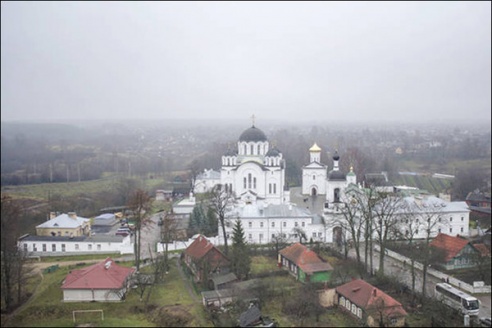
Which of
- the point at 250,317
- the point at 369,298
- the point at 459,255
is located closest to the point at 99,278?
the point at 250,317

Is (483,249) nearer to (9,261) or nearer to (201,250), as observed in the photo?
(201,250)

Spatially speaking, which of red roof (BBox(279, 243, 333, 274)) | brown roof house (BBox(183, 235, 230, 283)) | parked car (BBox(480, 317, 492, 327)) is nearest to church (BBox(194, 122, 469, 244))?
red roof (BBox(279, 243, 333, 274))

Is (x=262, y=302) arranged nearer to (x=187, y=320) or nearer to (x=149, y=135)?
(x=187, y=320)

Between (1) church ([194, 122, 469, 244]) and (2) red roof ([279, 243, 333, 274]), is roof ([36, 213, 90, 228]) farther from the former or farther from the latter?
(2) red roof ([279, 243, 333, 274])

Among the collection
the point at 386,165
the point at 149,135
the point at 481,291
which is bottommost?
the point at 481,291

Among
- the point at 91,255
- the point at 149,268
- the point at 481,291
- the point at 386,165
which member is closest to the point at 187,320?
the point at 149,268

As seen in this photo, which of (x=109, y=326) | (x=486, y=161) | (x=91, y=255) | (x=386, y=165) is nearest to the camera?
(x=109, y=326)
